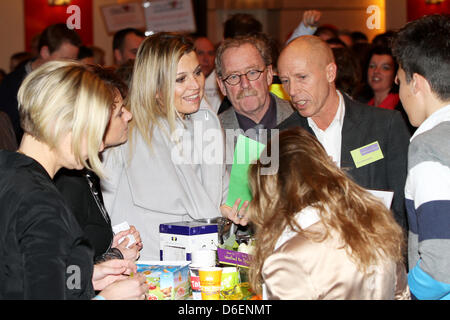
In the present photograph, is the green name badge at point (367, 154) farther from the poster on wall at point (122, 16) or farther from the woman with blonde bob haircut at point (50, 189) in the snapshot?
the poster on wall at point (122, 16)

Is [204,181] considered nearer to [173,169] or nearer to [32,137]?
Answer: [173,169]

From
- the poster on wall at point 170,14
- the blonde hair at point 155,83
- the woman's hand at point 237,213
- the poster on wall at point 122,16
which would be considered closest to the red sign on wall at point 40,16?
the poster on wall at point 122,16

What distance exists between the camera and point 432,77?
1.91m

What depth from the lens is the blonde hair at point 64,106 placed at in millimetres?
1490

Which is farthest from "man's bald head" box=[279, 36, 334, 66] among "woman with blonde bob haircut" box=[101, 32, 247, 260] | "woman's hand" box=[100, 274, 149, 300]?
"woman's hand" box=[100, 274, 149, 300]

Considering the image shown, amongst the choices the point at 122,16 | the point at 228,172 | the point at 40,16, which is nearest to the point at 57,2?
the point at 40,16

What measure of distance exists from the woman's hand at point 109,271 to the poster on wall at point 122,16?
4937 millimetres

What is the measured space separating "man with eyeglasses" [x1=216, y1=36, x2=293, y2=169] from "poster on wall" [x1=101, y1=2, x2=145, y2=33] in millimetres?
3544

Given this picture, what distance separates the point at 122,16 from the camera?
21.5ft

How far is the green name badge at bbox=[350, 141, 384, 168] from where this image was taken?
2480 mm

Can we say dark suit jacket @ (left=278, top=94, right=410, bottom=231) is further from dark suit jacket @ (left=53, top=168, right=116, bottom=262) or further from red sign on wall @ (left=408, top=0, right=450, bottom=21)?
red sign on wall @ (left=408, top=0, right=450, bottom=21)

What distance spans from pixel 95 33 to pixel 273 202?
832 cm

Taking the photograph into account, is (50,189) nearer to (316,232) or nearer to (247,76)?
(316,232)

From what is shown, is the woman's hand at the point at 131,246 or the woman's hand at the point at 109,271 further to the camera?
the woman's hand at the point at 131,246
